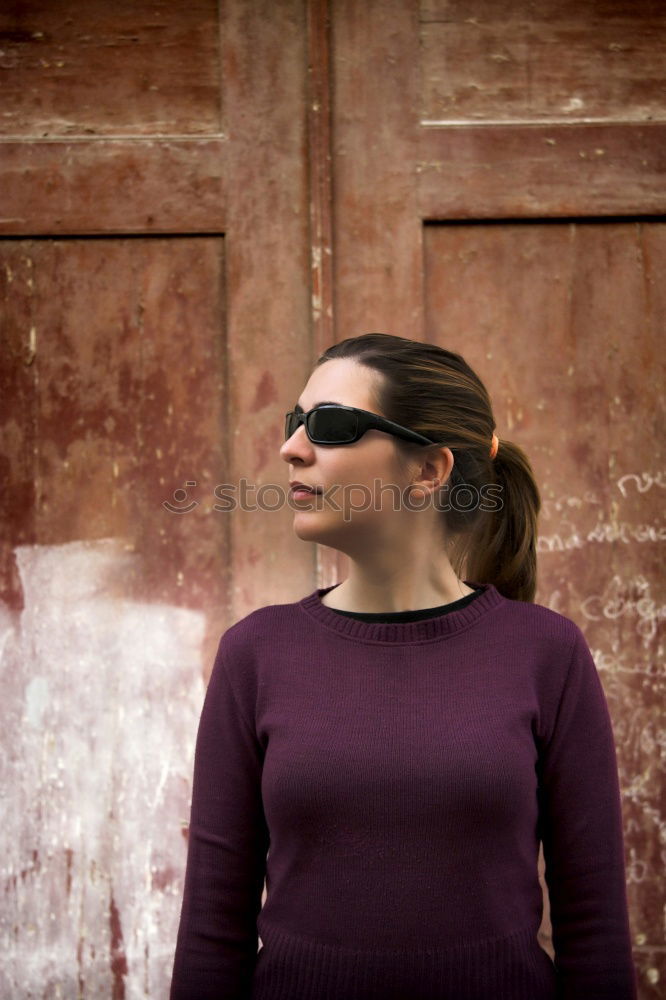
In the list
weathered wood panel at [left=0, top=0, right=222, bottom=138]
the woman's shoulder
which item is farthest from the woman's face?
weathered wood panel at [left=0, top=0, right=222, bottom=138]

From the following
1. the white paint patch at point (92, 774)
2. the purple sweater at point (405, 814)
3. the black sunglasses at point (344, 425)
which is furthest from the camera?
the white paint patch at point (92, 774)

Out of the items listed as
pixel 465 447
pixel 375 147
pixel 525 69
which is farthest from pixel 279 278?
pixel 465 447

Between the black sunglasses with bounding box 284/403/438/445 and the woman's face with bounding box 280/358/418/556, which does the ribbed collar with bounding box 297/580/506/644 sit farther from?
the black sunglasses with bounding box 284/403/438/445

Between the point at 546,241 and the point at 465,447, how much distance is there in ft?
3.10

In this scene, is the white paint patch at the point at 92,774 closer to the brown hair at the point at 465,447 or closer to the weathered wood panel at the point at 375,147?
the brown hair at the point at 465,447

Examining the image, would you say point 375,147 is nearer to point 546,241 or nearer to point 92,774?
point 546,241

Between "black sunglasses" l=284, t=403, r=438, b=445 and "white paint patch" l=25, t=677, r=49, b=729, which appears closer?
"black sunglasses" l=284, t=403, r=438, b=445

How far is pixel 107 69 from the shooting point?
1922mm

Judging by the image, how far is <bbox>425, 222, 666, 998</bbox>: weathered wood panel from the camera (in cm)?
190

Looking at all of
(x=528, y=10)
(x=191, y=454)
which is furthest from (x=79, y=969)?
(x=528, y=10)

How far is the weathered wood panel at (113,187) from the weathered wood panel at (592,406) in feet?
1.84

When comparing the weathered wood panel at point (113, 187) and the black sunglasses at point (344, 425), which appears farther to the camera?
the weathered wood panel at point (113, 187)

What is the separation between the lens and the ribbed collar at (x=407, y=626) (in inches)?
46.6

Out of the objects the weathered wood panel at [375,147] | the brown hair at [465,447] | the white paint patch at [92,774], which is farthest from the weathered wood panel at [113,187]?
the brown hair at [465,447]
